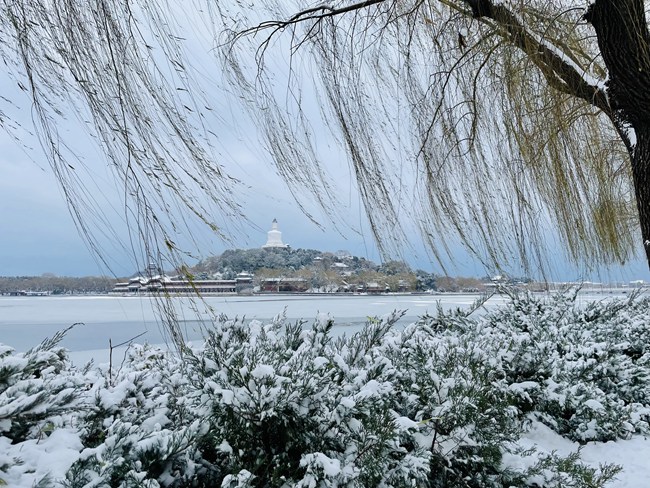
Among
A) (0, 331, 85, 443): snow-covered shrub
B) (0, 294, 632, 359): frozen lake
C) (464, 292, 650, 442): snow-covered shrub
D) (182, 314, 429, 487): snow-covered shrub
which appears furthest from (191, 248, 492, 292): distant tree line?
(464, 292, 650, 442): snow-covered shrub

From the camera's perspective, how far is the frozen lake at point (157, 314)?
1.10 meters

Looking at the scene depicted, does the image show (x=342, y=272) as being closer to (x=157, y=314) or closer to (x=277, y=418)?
(x=277, y=418)

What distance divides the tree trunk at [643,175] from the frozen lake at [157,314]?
904 mm

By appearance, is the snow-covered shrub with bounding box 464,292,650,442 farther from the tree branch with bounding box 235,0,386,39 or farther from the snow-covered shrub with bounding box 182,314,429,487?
the tree branch with bounding box 235,0,386,39

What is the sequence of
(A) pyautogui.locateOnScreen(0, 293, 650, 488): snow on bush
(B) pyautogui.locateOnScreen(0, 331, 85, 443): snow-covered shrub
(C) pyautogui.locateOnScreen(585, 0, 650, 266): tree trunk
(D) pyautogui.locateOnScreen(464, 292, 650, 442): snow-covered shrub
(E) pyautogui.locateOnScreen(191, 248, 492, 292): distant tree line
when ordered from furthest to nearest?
(D) pyautogui.locateOnScreen(464, 292, 650, 442): snow-covered shrub
(E) pyautogui.locateOnScreen(191, 248, 492, 292): distant tree line
(C) pyautogui.locateOnScreen(585, 0, 650, 266): tree trunk
(A) pyautogui.locateOnScreen(0, 293, 650, 488): snow on bush
(B) pyautogui.locateOnScreen(0, 331, 85, 443): snow-covered shrub

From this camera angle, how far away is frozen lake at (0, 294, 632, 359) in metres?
1.10

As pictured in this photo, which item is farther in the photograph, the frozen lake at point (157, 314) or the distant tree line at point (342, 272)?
the distant tree line at point (342, 272)

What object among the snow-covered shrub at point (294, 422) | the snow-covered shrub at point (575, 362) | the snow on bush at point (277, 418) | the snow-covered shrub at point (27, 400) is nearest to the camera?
the snow-covered shrub at point (27, 400)

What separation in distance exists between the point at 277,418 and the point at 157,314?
2.03ft

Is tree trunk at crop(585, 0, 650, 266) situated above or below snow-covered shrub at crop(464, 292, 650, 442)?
above

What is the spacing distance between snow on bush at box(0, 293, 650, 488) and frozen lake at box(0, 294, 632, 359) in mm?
156

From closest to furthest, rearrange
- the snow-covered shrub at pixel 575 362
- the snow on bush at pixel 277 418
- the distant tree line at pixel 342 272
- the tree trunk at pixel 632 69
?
the snow on bush at pixel 277 418 → the tree trunk at pixel 632 69 → the distant tree line at pixel 342 272 → the snow-covered shrub at pixel 575 362

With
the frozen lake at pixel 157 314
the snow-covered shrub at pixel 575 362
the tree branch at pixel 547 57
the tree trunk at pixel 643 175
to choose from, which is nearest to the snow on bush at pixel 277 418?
the frozen lake at pixel 157 314

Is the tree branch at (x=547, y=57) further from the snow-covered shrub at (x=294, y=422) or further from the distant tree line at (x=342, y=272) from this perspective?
the snow-covered shrub at (x=294, y=422)
